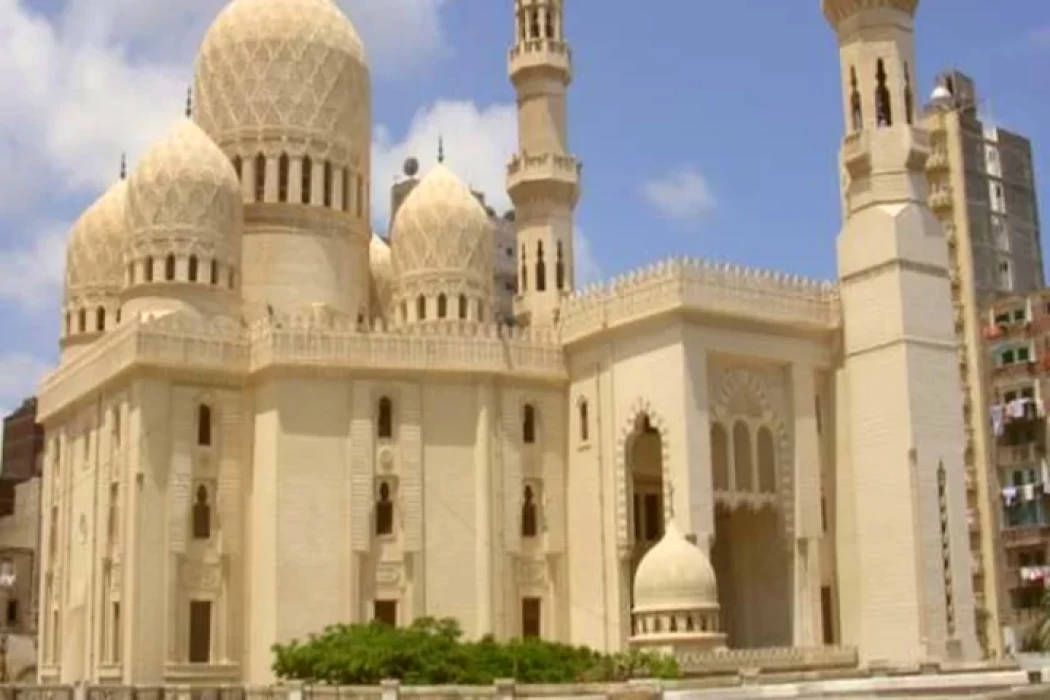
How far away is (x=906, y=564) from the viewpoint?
3228 centimetres

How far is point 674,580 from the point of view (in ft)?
103

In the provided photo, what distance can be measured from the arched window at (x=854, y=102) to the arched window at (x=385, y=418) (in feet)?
42.2

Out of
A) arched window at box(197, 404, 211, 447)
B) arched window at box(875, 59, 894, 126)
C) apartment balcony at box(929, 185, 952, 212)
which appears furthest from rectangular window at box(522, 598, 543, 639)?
apartment balcony at box(929, 185, 952, 212)

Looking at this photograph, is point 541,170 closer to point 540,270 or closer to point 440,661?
point 540,270

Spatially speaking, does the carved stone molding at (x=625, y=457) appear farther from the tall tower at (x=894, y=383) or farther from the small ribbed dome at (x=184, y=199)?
the small ribbed dome at (x=184, y=199)

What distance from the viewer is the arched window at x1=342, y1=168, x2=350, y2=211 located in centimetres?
4081

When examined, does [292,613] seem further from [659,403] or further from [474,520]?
[659,403]

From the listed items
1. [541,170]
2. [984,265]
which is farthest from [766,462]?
[984,265]

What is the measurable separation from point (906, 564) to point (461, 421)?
1082cm

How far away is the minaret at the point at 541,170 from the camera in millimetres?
40219

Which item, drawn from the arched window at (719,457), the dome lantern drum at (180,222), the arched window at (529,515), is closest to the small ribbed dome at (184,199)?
the dome lantern drum at (180,222)

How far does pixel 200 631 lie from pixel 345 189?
43.2 ft

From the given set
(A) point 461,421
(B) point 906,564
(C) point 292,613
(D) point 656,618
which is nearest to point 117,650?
(C) point 292,613

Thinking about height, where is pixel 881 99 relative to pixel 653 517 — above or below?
above
